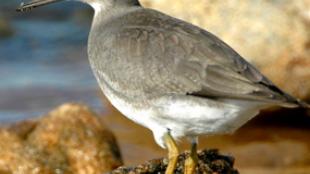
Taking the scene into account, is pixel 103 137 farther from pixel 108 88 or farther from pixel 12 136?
pixel 108 88

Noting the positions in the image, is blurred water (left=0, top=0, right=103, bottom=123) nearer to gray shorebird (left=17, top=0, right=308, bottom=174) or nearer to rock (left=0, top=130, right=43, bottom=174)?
rock (left=0, top=130, right=43, bottom=174)

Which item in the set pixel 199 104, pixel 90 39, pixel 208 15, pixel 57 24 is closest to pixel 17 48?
pixel 57 24

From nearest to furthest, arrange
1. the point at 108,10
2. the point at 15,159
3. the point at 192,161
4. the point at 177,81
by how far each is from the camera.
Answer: the point at 177,81 → the point at 192,161 → the point at 108,10 → the point at 15,159

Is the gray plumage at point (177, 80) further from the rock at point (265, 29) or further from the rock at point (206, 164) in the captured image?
the rock at point (265, 29)

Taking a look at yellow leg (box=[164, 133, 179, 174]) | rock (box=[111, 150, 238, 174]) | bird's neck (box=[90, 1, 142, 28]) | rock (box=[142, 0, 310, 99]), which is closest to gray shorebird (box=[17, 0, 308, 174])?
yellow leg (box=[164, 133, 179, 174])

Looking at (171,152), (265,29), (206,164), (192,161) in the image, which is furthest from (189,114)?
(265,29)

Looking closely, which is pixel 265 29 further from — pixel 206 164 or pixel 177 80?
pixel 177 80
